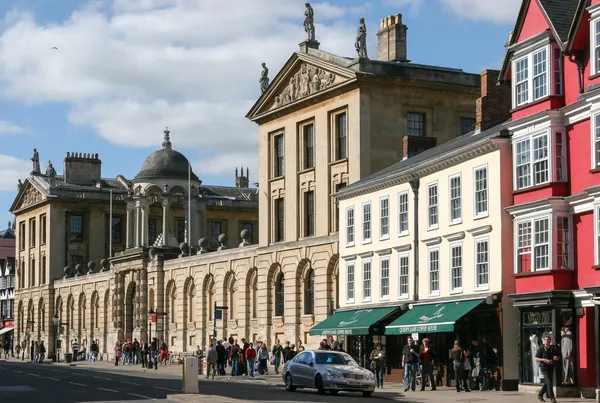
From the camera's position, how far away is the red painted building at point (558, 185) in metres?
36.0

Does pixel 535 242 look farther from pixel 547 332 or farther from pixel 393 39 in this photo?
pixel 393 39

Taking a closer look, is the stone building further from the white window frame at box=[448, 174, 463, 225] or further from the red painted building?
the red painted building

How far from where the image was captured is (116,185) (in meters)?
121

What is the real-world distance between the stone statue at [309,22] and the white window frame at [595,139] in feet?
106

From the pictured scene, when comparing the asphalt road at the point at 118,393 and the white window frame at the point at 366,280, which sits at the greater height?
the white window frame at the point at 366,280

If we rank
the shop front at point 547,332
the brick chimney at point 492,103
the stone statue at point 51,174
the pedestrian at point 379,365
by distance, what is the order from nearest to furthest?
the shop front at point 547,332 → the pedestrian at point 379,365 → the brick chimney at point 492,103 → the stone statue at point 51,174

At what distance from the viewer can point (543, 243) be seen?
125 ft

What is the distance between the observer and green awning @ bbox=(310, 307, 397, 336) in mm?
49219

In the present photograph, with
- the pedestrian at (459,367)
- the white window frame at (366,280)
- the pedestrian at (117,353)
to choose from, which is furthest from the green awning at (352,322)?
the pedestrian at (117,353)

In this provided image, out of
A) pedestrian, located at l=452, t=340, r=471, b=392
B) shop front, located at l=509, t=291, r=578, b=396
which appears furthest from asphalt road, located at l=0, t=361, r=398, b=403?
shop front, located at l=509, t=291, r=578, b=396

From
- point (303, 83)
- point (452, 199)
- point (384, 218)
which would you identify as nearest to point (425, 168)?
point (452, 199)

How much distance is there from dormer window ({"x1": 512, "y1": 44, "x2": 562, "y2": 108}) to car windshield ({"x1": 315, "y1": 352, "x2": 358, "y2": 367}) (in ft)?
33.2

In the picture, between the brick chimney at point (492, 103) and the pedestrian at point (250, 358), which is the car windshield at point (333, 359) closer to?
the brick chimney at point (492, 103)

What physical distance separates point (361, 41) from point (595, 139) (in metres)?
27.8
